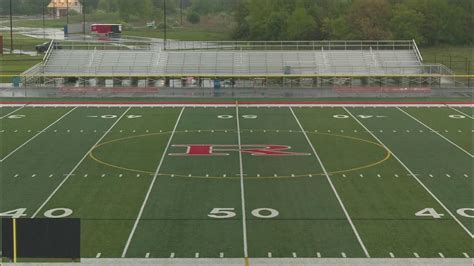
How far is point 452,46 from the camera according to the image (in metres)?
80.6

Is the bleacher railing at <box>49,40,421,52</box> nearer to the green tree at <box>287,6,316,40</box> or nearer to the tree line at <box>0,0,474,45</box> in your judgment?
the tree line at <box>0,0,474,45</box>

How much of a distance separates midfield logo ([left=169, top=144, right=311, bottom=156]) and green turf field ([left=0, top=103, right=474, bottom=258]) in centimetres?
7

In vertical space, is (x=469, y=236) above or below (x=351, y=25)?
below

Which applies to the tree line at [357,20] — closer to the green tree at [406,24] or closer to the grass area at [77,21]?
the green tree at [406,24]

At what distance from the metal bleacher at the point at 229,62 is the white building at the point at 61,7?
105979mm

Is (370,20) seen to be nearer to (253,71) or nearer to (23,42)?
(253,71)

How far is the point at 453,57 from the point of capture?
66.9m

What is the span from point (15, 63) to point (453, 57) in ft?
125

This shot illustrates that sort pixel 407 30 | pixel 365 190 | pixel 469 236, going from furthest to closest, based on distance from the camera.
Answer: pixel 407 30 < pixel 365 190 < pixel 469 236

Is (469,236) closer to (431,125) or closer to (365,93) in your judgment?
(431,125)

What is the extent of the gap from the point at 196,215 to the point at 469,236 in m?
6.24

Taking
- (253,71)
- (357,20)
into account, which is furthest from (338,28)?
(253,71)

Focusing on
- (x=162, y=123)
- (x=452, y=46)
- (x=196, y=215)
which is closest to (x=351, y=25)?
(x=452, y=46)

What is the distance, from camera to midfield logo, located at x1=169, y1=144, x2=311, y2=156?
2438 cm
